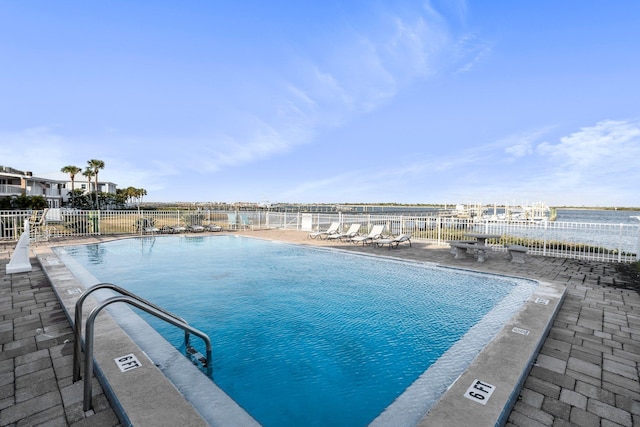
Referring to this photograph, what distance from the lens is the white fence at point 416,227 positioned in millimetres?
9766

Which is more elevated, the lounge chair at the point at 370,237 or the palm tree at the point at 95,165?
the palm tree at the point at 95,165

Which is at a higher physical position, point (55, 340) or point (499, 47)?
point (499, 47)

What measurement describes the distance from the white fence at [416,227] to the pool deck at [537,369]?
4.84m

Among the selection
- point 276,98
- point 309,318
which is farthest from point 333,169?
point 309,318

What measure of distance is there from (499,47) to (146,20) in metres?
16.8

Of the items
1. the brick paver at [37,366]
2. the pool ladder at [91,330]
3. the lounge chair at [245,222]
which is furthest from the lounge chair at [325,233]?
the pool ladder at [91,330]

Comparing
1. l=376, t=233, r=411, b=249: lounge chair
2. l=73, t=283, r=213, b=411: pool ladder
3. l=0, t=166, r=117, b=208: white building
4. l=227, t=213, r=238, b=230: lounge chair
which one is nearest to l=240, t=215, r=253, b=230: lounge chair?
l=227, t=213, r=238, b=230: lounge chair

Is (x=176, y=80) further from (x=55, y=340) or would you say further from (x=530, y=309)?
(x=530, y=309)

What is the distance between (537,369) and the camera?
3014mm

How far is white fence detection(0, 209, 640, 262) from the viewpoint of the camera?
9766 millimetres

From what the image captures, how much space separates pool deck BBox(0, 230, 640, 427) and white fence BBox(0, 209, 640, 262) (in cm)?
484

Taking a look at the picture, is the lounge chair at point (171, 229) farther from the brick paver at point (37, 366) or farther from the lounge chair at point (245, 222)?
the brick paver at point (37, 366)

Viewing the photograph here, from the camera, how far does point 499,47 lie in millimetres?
15734

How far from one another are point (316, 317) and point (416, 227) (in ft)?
36.4
